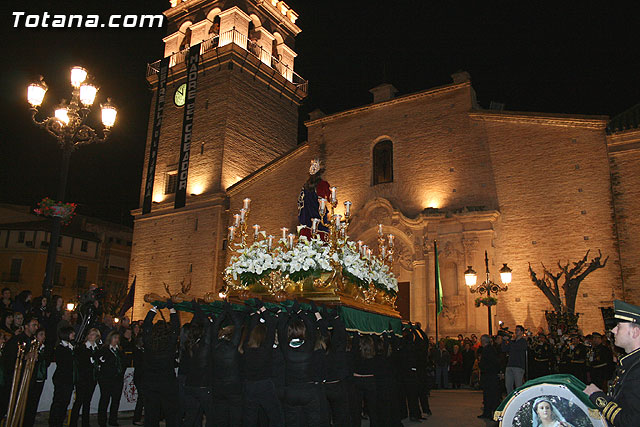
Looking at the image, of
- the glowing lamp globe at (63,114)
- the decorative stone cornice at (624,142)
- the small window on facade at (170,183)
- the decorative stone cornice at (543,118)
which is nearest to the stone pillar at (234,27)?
the small window on facade at (170,183)

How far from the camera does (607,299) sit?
57.6 ft

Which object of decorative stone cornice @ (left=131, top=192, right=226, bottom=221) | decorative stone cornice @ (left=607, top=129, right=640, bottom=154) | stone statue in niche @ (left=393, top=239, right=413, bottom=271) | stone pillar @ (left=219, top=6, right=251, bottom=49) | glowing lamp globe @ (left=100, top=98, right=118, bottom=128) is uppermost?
stone pillar @ (left=219, top=6, right=251, bottom=49)

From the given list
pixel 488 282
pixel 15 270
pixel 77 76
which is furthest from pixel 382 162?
pixel 15 270

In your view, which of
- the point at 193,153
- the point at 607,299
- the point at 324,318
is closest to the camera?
the point at 324,318

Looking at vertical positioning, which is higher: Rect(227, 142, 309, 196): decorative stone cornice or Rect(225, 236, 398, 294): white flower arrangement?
Rect(227, 142, 309, 196): decorative stone cornice

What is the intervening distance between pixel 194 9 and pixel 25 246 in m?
24.9

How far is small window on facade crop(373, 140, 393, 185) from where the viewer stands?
77.9 ft

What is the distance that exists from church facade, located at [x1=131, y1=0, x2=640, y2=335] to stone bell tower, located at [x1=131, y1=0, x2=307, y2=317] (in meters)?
0.09

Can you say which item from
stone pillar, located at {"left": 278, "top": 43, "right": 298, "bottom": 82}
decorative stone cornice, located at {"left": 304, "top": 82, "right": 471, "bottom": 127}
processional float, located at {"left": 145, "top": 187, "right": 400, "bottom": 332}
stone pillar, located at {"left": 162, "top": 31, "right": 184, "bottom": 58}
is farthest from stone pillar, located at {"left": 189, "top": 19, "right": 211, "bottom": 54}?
processional float, located at {"left": 145, "top": 187, "right": 400, "bottom": 332}

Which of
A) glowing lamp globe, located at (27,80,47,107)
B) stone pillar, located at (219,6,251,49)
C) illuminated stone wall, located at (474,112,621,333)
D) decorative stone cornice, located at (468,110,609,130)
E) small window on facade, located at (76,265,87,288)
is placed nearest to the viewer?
glowing lamp globe, located at (27,80,47,107)

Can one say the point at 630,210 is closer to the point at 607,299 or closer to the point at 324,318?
the point at 607,299

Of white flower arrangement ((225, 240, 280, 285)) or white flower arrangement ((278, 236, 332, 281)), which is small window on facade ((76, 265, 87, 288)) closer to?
white flower arrangement ((225, 240, 280, 285))

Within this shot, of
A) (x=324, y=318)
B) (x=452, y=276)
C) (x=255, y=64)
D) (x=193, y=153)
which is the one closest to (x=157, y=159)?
(x=193, y=153)

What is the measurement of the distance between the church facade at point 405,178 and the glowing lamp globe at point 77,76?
44.5 feet
